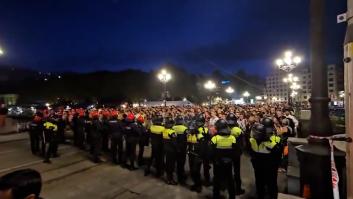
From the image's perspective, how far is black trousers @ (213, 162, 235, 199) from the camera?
23.4 ft

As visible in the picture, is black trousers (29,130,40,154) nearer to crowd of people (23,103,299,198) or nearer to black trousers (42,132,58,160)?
crowd of people (23,103,299,198)

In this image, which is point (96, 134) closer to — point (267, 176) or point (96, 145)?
point (96, 145)

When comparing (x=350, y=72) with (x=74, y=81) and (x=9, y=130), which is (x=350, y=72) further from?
(x=74, y=81)

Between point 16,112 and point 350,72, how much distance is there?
41.7m

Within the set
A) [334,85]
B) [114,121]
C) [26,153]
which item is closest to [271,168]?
[114,121]

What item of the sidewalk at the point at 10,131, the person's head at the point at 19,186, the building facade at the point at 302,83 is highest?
the building facade at the point at 302,83

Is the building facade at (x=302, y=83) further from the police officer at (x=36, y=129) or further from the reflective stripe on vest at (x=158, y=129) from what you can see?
the reflective stripe on vest at (x=158, y=129)

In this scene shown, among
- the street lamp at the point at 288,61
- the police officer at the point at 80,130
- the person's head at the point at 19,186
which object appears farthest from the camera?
the street lamp at the point at 288,61

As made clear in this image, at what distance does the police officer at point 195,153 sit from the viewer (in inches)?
326

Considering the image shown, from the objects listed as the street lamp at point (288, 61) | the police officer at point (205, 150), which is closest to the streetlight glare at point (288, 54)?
the street lamp at point (288, 61)

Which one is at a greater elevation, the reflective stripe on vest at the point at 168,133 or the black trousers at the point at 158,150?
the reflective stripe on vest at the point at 168,133

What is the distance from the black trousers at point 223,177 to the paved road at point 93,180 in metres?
0.74

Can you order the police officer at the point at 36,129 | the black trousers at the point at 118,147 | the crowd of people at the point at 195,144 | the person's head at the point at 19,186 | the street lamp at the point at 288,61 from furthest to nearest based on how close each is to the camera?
the street lamp at the point at 288,61, the police officer at the point at 36,129, the black trousers at the point at 118,147, the crowd of people at the point at 195,144, the person's head at the point at 19,186

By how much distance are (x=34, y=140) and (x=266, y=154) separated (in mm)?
10553
